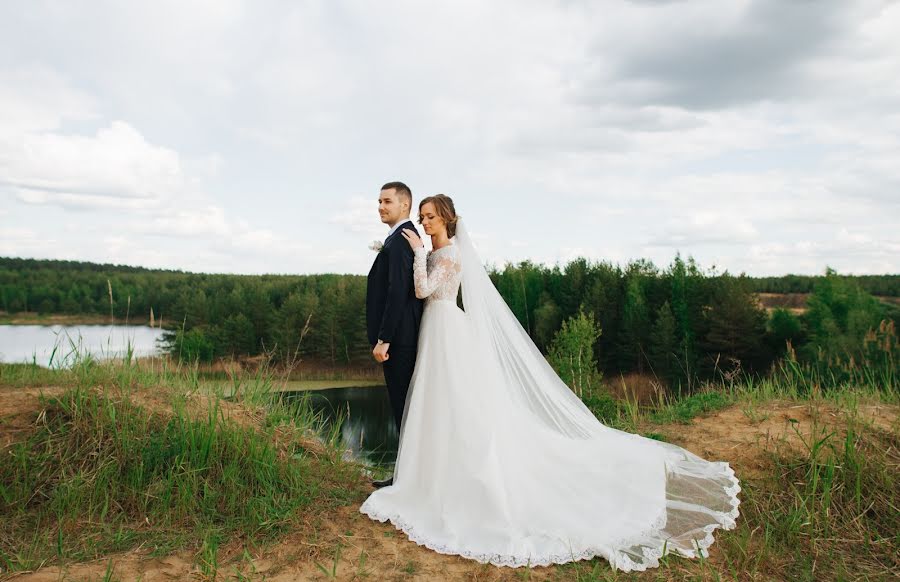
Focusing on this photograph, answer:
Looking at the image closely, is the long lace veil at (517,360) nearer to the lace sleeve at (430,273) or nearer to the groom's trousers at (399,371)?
the lace sleeve at (430,273)

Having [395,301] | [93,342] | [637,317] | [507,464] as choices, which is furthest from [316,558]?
[637,317]

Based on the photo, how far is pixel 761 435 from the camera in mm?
5215

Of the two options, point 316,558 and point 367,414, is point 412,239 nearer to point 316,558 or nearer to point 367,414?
point 316,558

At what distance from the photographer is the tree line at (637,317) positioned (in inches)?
1081

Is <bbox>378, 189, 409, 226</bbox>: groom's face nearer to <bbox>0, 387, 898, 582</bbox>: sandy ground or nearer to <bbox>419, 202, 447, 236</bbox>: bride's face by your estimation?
<bbox>419, 202, 447, 236</bbox>: bride's face

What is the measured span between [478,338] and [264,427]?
2047mm

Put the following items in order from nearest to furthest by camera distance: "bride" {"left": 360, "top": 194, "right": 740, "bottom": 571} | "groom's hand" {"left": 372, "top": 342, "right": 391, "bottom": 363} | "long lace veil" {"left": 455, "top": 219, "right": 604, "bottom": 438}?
"bride" {"left": 360, "top": 194, "right": 740, "bottom": 571}
"groom's hand" {"left": 372, "top": 342, "right": 391, "bottom": 363}
"long lace veil" {"left": 455, "top": 219, "right": 604, "bottom": 438}

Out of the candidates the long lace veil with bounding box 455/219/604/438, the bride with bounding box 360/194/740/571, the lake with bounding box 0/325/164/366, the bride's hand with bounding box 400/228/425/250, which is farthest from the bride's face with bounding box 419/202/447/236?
the lake with bounding box 0/325/164/366

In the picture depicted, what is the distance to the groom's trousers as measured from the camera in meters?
4.55

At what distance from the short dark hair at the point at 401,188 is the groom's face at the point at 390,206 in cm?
3

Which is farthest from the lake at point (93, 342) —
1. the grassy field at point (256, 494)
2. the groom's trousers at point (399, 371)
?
the groom's trousers at point (399, 371)

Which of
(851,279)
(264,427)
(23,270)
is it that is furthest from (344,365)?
(23,270)

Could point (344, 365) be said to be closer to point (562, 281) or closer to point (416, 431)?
point (562, 281)

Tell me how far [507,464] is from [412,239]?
1.82 m
